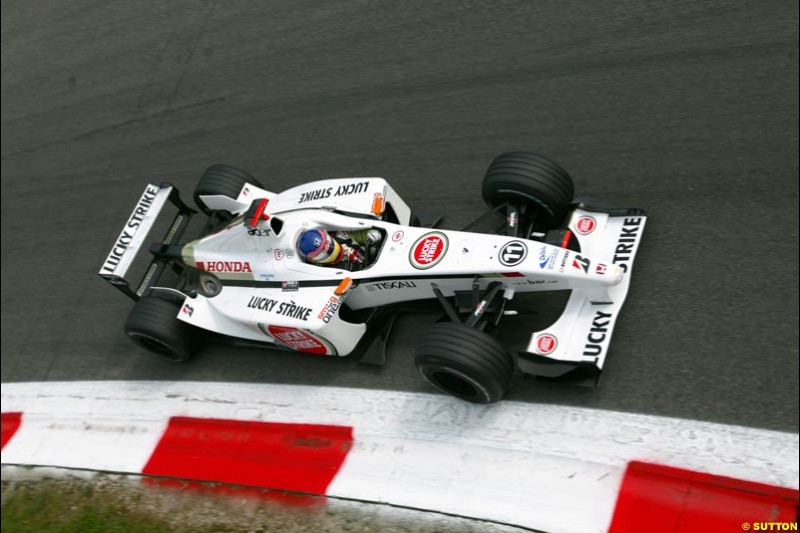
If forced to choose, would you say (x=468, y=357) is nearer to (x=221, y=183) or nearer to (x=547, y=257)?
(x=547, y=257)

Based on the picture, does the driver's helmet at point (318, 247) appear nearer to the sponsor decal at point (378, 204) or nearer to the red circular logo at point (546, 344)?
the sponsor decal at point (378, 204)

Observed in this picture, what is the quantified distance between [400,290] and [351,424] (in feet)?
3.55

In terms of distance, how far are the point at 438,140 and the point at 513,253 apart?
2.14 metres

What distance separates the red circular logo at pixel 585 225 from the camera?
508cm

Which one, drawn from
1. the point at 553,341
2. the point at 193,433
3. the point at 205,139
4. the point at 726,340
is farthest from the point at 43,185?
the point at 726,340

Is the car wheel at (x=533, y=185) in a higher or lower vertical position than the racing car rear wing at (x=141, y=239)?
higher

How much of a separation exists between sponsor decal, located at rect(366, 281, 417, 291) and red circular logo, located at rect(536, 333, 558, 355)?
0.97 m

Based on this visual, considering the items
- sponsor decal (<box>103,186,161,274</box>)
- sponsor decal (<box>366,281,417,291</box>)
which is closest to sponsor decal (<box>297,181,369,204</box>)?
sponsor decal (<box>366,281,417,291</box>)

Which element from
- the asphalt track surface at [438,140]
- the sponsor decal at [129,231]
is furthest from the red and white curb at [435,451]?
the sponsor decal at [129,231]

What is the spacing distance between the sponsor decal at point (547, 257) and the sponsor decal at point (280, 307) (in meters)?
1.67

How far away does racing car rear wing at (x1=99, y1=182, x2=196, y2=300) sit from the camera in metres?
5.89

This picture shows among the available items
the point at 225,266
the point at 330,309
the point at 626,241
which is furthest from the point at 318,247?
the point at 626,241

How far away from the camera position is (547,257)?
4613 mm

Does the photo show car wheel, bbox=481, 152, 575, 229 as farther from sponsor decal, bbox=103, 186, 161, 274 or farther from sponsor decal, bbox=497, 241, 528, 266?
sponsor decal, bbox=103, 186, 161, 274
